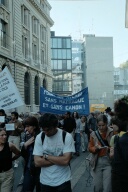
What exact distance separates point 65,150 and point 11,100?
421 cm

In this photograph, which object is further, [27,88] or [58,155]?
[27,88]

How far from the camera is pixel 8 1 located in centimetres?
3170

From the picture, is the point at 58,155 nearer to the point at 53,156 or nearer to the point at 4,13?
the point at 53,156

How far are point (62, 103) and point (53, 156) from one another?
19.8ft

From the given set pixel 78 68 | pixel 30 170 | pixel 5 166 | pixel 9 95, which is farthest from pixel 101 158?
pixel 78 68

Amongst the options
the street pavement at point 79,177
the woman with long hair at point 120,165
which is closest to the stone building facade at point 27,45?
the street pavement at point 79,177

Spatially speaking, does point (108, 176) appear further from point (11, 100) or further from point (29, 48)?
point (29, 48)

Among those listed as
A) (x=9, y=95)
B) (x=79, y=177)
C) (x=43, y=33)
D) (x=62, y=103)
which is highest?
(x=43, y=33)

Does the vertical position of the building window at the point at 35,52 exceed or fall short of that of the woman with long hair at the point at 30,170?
it exceeds it

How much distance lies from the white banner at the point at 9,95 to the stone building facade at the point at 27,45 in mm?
21530

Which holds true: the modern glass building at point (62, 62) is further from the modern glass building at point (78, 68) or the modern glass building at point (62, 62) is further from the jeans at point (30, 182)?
the jeans at point (30, 182)

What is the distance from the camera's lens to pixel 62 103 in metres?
9.55

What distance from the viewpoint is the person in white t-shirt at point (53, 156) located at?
354 cm

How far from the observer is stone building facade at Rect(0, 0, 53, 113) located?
31.1 meters
